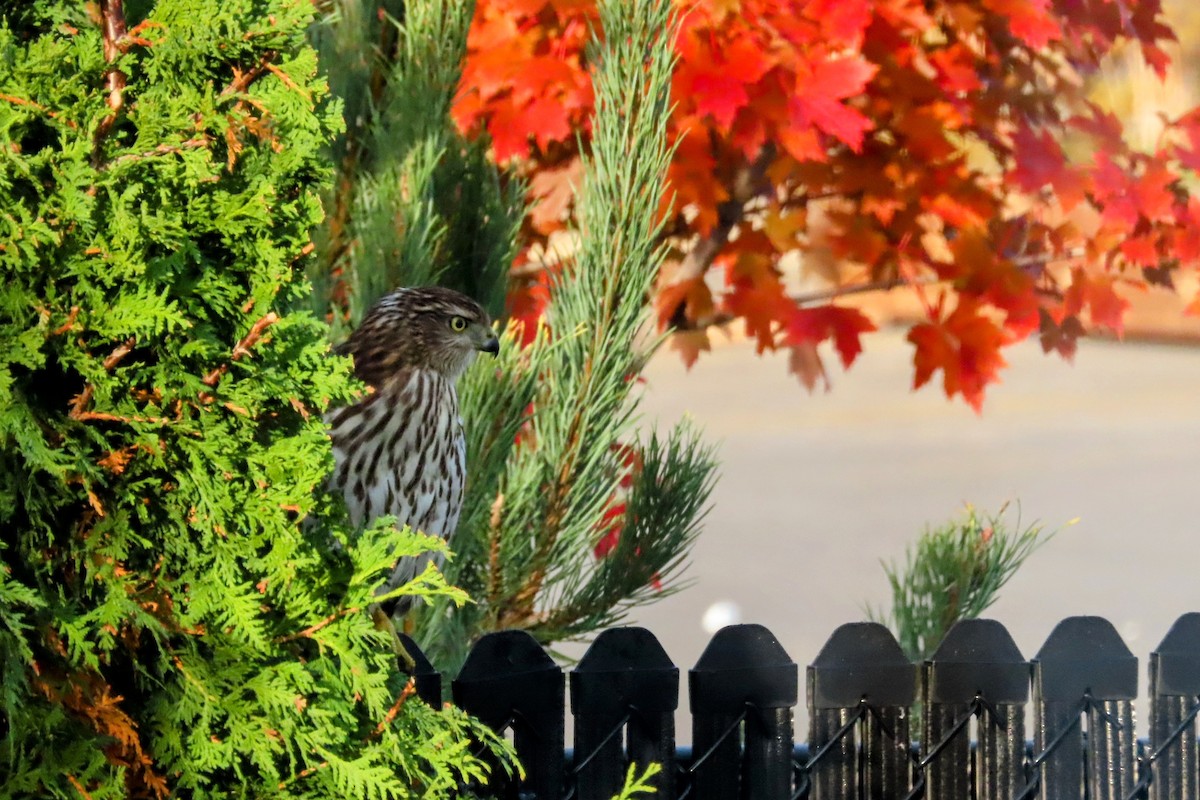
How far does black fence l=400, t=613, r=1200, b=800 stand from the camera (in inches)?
75.6

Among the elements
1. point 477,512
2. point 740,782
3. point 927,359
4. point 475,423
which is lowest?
point 740,782

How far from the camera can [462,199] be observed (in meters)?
2.47

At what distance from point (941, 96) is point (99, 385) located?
2111 millimetres

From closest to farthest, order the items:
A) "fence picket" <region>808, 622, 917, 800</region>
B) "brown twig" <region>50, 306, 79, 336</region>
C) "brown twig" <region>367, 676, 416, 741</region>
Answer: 1. "brown twig" <region>50, 306, 79, 336</region>
2. "brown twig" <region>367, 676, 416, 741</region>
3. "fence picket" <region>808, 622, 917, 800</region>

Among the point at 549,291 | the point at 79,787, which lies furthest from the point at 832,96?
the point at 79,787

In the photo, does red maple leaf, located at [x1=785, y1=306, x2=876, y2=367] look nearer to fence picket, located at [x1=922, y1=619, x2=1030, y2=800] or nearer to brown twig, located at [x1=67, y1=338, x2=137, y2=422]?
fence picket, located at [x1=922, y1=619, x2=1030, y2=800]

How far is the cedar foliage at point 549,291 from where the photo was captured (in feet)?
6.93

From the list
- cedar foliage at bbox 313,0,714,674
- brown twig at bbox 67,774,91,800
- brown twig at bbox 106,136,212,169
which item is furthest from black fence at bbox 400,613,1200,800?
brown twig at bbox 106,136,212,169

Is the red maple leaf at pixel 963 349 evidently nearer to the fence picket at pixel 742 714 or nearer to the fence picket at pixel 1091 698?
the fence picket at pixel 1091 698

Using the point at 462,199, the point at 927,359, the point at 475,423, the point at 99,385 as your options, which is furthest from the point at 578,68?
the point at 99,385

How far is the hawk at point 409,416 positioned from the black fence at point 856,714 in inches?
11.1

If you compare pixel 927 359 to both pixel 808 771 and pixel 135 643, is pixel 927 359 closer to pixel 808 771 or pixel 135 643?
pixel 808 771

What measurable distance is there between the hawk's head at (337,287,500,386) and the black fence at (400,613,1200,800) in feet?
1.60

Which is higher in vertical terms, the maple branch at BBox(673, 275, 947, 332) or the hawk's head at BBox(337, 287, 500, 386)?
the maple branch at BBox(673, 275, 947, 332)
